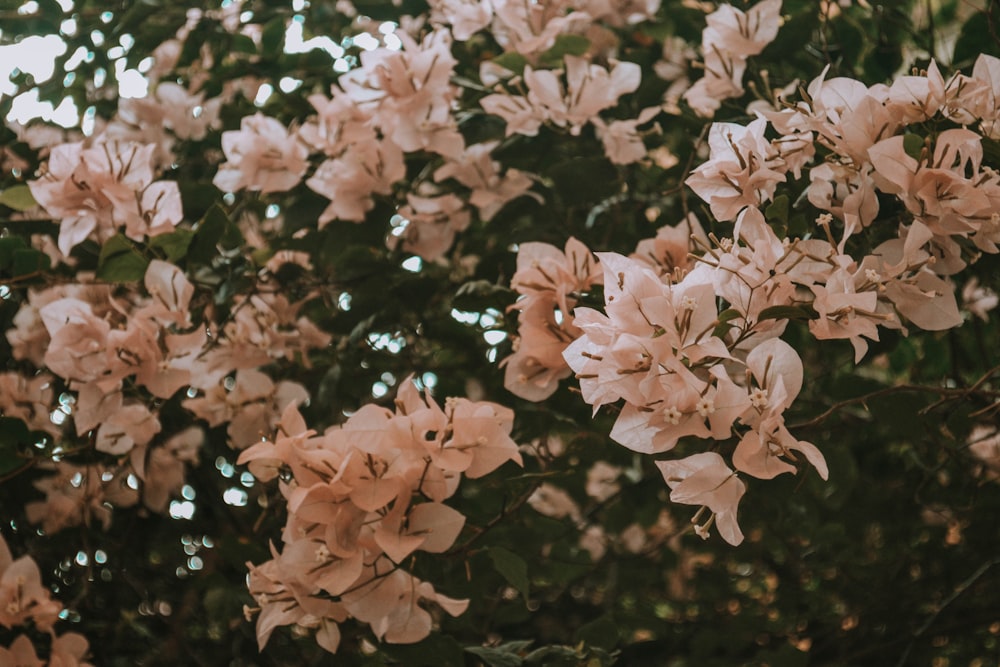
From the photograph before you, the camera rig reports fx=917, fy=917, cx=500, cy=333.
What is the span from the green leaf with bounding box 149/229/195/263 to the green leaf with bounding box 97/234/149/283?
0.03 meters

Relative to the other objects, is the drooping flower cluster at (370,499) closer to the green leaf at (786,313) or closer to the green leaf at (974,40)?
the green leaf at (786,313)

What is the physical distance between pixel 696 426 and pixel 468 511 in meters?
0.48

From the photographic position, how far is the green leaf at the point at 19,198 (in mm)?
1137

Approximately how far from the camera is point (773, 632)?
1696mm

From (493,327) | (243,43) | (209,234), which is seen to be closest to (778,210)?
(493,327)

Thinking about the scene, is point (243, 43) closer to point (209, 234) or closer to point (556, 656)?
point (209, 234)

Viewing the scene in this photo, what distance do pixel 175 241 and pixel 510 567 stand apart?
54 centimetres

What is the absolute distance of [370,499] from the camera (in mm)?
751

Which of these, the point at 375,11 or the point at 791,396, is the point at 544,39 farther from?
the point at 791,396

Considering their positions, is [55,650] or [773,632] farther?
[773,632]

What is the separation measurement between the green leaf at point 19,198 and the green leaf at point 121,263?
18 centimetres

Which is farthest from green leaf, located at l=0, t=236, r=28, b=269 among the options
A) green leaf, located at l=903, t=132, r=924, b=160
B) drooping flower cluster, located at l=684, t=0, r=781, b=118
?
green leaf, located at l=903, t=132, r=924, b=160

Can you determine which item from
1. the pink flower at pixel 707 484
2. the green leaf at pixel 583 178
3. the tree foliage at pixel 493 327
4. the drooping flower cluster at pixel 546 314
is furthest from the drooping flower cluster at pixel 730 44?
the pink flower at pixel 707 484

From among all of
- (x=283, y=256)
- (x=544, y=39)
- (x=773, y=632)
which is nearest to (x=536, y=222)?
(x=544, y=39)
